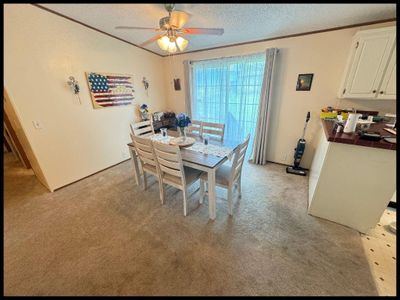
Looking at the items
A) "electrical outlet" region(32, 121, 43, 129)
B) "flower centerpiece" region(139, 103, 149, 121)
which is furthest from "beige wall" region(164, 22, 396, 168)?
"electrical outlet" region(32, 121, 43, 129)

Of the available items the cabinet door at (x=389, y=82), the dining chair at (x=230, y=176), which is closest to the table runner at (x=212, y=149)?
the dining chair at (x=230, y=176)

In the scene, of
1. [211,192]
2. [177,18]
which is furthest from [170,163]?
[177,18]

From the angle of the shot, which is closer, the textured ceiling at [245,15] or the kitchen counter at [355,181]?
the kitchen counter at [355,181]

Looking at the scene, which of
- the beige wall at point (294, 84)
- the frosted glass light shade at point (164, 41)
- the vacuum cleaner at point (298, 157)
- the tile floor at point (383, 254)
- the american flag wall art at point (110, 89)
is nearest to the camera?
the tile floor at point (383, 254)

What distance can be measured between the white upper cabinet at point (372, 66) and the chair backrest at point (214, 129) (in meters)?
1.89

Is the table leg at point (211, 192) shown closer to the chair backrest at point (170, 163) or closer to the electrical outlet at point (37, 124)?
the chair backrest at point (170, 163)

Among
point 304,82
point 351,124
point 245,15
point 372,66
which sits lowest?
point 351,124

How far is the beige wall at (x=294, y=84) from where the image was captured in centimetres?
233

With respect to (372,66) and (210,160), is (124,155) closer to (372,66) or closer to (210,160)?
(210,160)

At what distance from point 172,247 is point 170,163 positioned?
2.79ft

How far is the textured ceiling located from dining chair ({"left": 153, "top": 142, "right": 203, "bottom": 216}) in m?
1.63

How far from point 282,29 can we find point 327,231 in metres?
2.81

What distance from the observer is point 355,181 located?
5.21ft

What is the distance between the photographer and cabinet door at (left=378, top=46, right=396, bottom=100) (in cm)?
191
